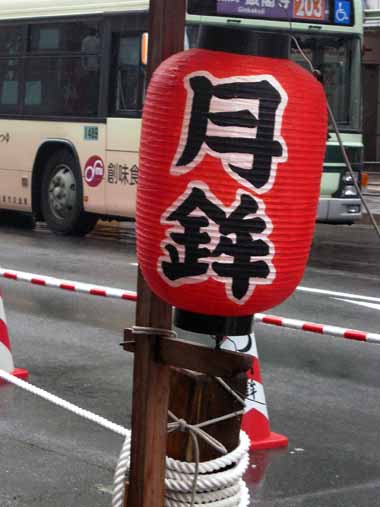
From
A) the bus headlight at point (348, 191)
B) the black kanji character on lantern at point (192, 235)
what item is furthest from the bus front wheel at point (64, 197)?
the black kanji character on lantern at point (192, 235)

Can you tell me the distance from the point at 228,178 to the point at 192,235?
0.61 feet

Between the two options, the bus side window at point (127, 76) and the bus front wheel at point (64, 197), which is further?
the bus front wheel at point (64, 197)

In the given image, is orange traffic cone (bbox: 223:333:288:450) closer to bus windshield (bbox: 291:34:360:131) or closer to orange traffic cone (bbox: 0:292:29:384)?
orange traffic cone (bbox: 0:292:29:384)

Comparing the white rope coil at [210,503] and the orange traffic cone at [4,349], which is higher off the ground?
the white rope coil at [210,503]

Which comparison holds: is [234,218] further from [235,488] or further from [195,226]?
[235,488]

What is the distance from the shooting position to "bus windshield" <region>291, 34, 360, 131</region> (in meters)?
16.7

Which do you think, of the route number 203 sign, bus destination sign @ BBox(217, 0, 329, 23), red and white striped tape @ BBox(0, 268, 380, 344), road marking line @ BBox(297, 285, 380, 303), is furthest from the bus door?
bus destination sign @ BBox(217, 0, 329, 23)

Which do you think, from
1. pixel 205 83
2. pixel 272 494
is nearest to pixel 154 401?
pixel 205 83

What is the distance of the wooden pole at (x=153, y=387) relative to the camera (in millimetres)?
Answer: 3824

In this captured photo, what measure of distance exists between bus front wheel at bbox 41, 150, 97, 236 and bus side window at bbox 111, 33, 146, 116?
4.27 feet

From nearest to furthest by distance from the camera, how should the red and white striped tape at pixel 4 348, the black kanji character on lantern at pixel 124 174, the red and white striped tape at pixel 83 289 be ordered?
1. the red and white striped tape at pixel 4 348
2. the red and white striped tape at pixel 83 289
3. the black kanji character on lantern at pixel 124 174

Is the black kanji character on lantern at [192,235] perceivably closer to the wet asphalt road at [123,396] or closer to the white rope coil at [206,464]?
the white rope coil at [206,464]

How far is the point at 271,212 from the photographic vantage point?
3.63m

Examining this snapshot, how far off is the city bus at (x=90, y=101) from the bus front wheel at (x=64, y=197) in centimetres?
1
